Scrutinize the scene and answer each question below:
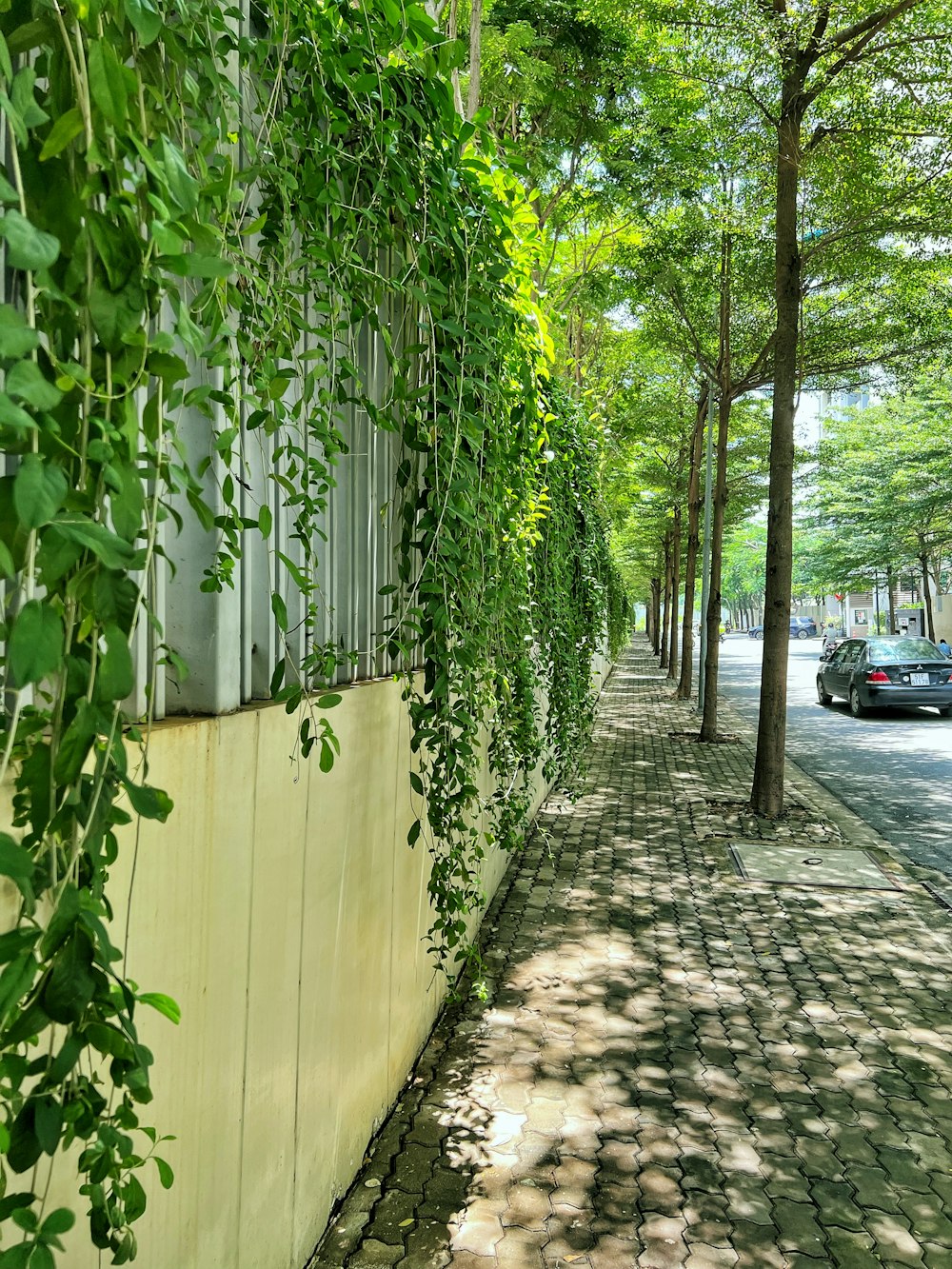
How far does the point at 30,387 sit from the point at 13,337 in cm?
5

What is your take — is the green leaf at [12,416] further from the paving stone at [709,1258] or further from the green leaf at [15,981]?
the paving stone at [709,1258]

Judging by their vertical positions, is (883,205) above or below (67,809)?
above

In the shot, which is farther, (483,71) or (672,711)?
(672,711)

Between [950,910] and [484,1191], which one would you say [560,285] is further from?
[484,1191]

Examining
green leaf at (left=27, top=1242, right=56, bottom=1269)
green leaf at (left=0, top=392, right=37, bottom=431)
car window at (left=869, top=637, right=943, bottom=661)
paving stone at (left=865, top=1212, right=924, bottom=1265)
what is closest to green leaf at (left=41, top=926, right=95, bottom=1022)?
green leaf at (left=27, top=1242, right=56, bottom=1269)

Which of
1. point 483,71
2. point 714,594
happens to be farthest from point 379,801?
point 714,594

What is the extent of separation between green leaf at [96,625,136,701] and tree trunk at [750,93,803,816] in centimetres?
811

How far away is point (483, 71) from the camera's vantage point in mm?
7867

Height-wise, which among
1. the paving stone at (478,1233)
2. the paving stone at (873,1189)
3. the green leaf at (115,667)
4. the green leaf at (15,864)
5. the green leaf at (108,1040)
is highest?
the green leaf at (115,667)

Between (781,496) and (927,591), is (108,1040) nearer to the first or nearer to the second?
(781,496)

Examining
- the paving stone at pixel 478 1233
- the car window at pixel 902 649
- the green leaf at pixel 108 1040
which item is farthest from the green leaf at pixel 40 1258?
the car window at pixel 902 649

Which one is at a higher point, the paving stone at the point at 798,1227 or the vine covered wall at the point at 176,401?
the vine covered wall at the point at 176,401

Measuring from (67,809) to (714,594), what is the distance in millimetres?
13603

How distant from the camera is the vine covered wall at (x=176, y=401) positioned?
3.23 ft
